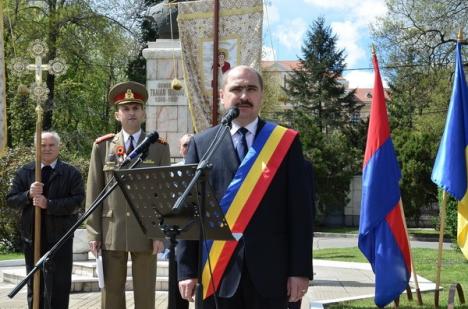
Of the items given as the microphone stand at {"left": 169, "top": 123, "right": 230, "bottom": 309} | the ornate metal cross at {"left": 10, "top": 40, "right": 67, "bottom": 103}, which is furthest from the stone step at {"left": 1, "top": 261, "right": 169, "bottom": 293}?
the microphone stand at {"left": 169, "top": 123, "right": 230, "bottom": 309}

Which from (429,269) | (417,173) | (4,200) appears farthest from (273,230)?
(417,173)

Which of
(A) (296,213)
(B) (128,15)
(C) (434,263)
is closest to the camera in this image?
(A) (296,213)

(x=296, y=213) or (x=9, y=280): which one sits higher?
(x=296, y=213)

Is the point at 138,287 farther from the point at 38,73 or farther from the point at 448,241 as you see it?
the point at 448,241

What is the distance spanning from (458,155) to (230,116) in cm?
500

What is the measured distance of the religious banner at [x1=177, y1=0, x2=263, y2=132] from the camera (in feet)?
33.0

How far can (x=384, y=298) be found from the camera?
7.57 meters

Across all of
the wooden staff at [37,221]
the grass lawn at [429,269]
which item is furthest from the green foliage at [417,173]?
the wooden staff at [37,221]

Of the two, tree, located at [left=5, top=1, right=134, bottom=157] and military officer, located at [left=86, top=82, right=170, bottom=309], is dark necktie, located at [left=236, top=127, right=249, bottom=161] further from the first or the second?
tree, located at [left=5, top=1, right=134, bottom=157]

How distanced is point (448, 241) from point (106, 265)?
70.5ft

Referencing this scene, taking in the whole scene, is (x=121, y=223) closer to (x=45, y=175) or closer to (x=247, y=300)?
(x=45, y=175)

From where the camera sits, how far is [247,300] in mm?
3693

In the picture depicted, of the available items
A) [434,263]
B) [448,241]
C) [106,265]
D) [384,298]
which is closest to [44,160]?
[106,265]

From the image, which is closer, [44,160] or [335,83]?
[44,160]
